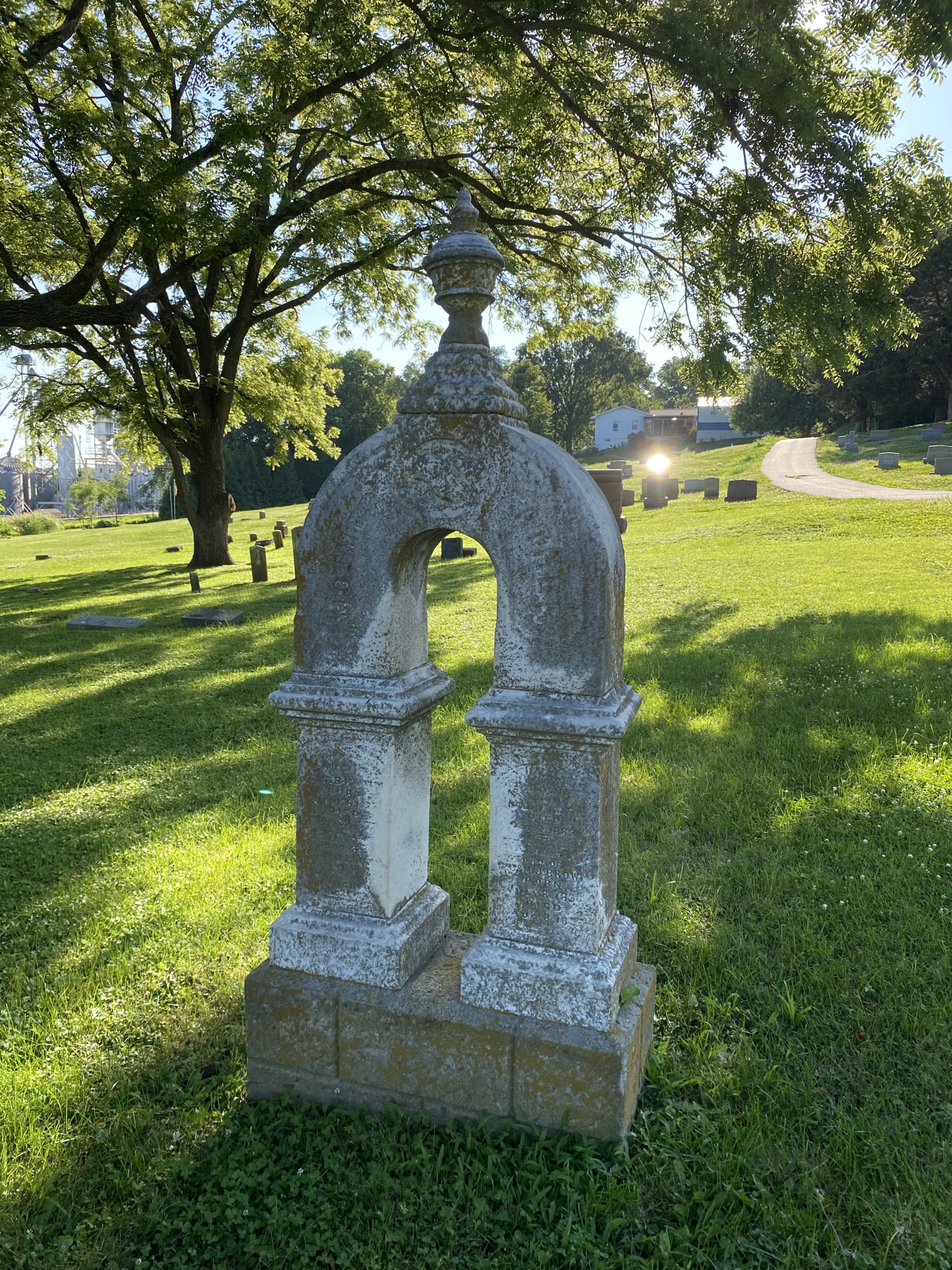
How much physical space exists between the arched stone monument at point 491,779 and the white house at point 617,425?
7828cm

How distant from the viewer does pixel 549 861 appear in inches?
97.1

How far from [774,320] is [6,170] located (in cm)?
1161

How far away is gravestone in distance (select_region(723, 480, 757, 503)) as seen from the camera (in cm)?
2444

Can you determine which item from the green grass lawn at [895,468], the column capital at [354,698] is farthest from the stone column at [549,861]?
the green grass lawn at [895,468]

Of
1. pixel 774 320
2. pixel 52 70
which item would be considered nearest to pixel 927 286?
pixel 774 320

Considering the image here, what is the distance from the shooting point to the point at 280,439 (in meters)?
20.7

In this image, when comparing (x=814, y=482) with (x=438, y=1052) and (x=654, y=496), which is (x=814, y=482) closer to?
(x=654, y=496)

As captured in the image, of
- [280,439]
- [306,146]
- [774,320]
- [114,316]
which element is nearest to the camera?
[774,320]

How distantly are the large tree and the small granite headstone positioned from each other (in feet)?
14.1

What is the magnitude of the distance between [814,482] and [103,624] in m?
23.7

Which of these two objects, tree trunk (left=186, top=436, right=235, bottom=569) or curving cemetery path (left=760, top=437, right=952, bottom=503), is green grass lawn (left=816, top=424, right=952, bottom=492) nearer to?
curving cemetery path (left=760, top=437, right=952, bottom=503)

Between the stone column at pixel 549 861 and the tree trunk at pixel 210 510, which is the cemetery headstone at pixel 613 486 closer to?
the tree trunk at pixel 210 510

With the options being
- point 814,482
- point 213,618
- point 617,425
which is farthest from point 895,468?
point 617,425

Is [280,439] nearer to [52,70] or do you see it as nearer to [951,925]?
[52,70]
